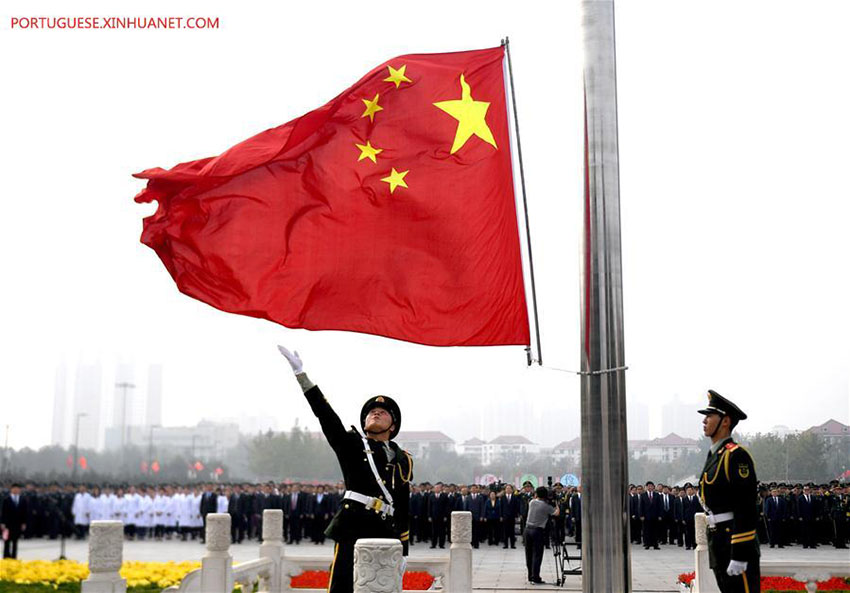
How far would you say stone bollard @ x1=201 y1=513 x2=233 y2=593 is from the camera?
30.8ft

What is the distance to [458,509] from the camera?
21484 millimetres

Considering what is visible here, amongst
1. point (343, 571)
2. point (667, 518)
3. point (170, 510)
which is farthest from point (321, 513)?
point (343, 571)

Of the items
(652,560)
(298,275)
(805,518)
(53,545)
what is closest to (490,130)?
(298,275)

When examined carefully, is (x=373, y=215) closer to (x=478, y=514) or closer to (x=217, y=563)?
(x=217, y=563)

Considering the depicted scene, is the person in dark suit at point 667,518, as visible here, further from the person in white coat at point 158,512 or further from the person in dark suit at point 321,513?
the person in white coat at point 158,512

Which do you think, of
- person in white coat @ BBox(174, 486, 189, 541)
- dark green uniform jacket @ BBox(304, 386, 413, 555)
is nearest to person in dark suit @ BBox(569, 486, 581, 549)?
person in white coat @ BBox(174, 486, 189, 541)

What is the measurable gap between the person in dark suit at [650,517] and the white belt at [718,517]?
1619cm

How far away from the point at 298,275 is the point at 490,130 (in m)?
1.77

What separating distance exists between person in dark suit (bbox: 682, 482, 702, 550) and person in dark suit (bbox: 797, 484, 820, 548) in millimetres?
2303

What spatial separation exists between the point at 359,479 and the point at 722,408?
7.82 ft

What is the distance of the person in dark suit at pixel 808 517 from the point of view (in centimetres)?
2155

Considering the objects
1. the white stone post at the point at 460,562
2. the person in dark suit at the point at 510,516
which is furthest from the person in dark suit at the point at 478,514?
the white stone post at the point at 460,562

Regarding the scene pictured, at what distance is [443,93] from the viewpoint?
707 cm

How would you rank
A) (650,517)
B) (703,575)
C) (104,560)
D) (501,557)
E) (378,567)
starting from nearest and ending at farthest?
1. (378,567)
2. (104,560)
3. (703,575)
4. (501,557)
5. (650,517)
